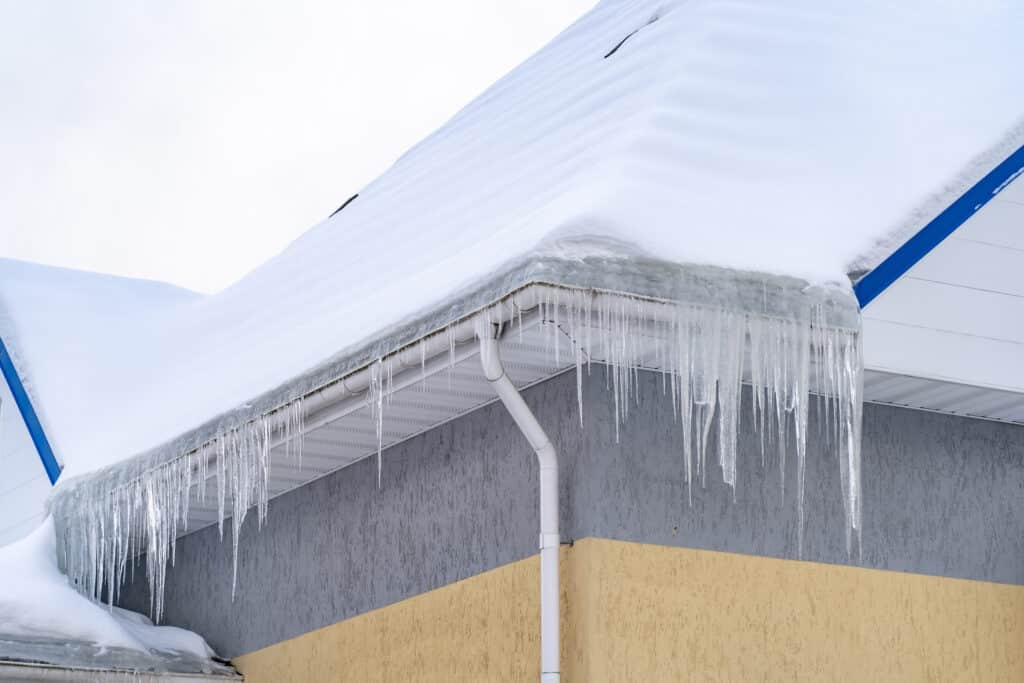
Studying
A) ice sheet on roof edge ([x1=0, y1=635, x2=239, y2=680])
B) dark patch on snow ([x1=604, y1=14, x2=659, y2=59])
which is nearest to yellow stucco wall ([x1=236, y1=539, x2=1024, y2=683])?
ice sheet on roof edge ([x1=0, y1=635, x2=239, y2=680])

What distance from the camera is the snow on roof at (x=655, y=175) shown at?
5.37 m

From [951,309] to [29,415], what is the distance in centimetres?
559

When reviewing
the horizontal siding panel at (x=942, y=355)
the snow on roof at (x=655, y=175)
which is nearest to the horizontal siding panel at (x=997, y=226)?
the snow on roof at (x=655, y=175)

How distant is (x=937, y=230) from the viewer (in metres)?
5.79

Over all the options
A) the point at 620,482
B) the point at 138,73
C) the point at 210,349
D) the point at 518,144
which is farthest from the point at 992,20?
the point at 138,73

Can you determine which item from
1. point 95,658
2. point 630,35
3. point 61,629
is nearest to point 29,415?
point 61,629

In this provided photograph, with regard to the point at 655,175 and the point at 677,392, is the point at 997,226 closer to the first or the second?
the point at 677,392

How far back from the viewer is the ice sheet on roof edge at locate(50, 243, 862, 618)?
4973 millimetres

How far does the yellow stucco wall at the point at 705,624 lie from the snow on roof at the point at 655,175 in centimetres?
98

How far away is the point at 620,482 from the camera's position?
5.56 meters

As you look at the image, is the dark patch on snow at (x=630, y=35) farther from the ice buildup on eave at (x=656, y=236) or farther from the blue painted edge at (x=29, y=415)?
the blue painted edge at (x=29, y=415)

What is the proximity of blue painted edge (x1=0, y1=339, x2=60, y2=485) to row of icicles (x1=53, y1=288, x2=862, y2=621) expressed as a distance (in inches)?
85.7

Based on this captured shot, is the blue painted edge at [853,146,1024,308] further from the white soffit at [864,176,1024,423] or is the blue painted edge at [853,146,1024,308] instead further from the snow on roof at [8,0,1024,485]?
the white soffit at [864,176,1024,423]

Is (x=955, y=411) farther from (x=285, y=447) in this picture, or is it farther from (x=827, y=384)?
(x=285, y=447)
